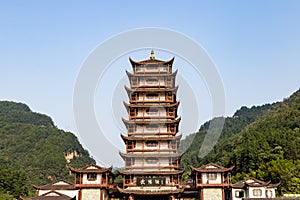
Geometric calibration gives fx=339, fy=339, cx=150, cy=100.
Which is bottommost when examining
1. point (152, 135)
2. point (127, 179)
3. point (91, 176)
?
point (127, 179)

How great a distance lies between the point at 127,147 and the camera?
33.1m

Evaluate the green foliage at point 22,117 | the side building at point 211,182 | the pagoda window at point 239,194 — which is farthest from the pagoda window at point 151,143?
the green foliage at point 22,117

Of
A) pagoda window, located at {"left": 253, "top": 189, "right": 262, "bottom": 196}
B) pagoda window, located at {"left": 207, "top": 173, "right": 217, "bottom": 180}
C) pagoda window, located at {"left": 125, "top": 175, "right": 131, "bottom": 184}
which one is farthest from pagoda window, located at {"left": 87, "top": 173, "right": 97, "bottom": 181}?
pagoda window, located at {"left": 253, "top": 189, "right": 262, "bottom": 196}

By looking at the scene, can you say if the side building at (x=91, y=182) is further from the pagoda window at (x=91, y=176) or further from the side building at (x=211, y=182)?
the side building at (x=211, y=182)

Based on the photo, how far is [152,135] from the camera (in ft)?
109

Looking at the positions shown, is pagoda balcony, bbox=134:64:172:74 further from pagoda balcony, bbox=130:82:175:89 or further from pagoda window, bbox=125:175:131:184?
pagoda window, bbox=125:175:131:184

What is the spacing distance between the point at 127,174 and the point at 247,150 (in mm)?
36961

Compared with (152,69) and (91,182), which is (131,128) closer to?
(91,182)

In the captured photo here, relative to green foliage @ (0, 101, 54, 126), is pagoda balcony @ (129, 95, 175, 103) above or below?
below

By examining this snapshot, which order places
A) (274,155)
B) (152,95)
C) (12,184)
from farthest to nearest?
(12,184) → (274,155) → (152,95)

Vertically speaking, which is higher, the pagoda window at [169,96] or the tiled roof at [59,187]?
the pagoda window at [169,96]

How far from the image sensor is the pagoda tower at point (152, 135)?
31062 millimetres

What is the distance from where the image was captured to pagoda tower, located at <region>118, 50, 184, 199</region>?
102 ft

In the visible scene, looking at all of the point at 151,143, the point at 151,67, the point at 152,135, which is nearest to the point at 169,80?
the point at 151,67
